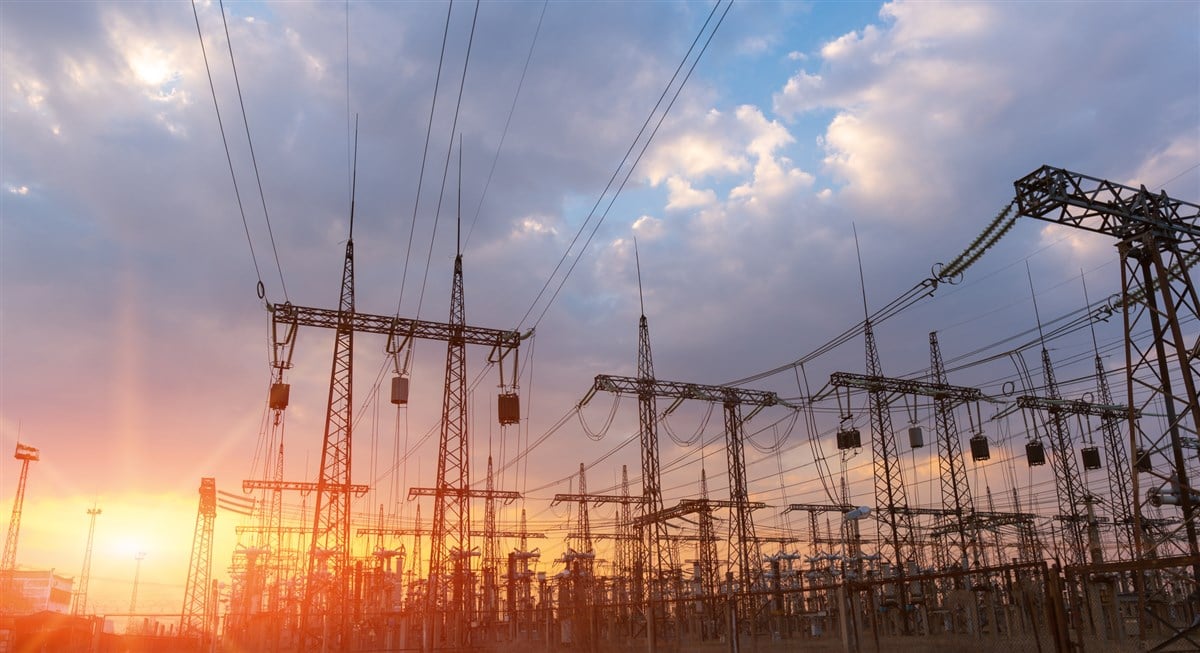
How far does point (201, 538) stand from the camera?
52.4 meters

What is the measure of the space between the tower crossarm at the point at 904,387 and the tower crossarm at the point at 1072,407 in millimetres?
4023

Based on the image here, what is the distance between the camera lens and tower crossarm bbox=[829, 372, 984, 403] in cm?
3731

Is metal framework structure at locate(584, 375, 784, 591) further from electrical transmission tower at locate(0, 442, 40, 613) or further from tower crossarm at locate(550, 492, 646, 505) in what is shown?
electrical transmission tower at locate(0, 442, 40, 613)

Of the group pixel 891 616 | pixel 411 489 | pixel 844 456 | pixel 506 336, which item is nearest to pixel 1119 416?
pixel 844 456

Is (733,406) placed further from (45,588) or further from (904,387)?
(45,588)

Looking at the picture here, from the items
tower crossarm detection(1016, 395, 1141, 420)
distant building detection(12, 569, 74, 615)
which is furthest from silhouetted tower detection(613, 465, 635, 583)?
distant building detection(12, 569, 74, 615)

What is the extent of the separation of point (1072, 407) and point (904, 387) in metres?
13.1

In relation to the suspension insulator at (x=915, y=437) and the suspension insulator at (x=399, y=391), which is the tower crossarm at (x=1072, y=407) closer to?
the suspension insulator at (x=915, y=437)

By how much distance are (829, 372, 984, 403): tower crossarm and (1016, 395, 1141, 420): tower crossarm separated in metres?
4.02

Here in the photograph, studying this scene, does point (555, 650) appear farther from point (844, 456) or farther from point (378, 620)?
point (378, 620)

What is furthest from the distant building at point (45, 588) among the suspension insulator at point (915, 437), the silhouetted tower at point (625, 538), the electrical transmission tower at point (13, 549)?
the suspension insulator at point (915, 437)

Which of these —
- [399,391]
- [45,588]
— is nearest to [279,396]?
[399,391]

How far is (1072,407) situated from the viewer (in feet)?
148

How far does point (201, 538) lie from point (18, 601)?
43.1 metres
